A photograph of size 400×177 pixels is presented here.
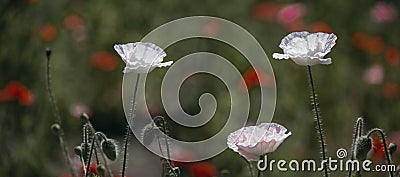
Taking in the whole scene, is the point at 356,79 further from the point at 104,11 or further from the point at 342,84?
the point at 104,11

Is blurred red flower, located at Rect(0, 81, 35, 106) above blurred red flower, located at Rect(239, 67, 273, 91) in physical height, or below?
below

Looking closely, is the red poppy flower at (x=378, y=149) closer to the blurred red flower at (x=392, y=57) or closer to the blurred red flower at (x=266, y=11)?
the blurred red flower at (x=392, y=57)

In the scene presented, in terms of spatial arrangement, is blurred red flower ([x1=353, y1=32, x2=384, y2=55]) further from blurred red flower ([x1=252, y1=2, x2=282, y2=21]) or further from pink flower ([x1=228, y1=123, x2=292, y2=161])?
pink flower ([x1=228, y1=123, x2=292, y2=161])

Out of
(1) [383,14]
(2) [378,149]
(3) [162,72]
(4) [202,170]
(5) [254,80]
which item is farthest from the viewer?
(3) [162,72]

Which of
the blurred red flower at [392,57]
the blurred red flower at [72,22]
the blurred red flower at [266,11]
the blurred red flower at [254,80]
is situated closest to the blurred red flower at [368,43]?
the blurred red flower at [392,57]

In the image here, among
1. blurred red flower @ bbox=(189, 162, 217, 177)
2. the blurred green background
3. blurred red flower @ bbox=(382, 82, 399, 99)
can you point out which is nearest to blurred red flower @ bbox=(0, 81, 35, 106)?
the blurred green background

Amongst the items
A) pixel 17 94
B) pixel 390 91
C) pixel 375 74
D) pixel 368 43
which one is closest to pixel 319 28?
pixel 368 43

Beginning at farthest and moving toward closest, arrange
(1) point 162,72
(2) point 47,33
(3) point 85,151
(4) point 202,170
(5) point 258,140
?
(1) point 162,72
(2) point 47,33
(4) point 202,170
(3) point 85,151
(5) point 258,140

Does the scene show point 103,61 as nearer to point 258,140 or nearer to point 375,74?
point 375,74
